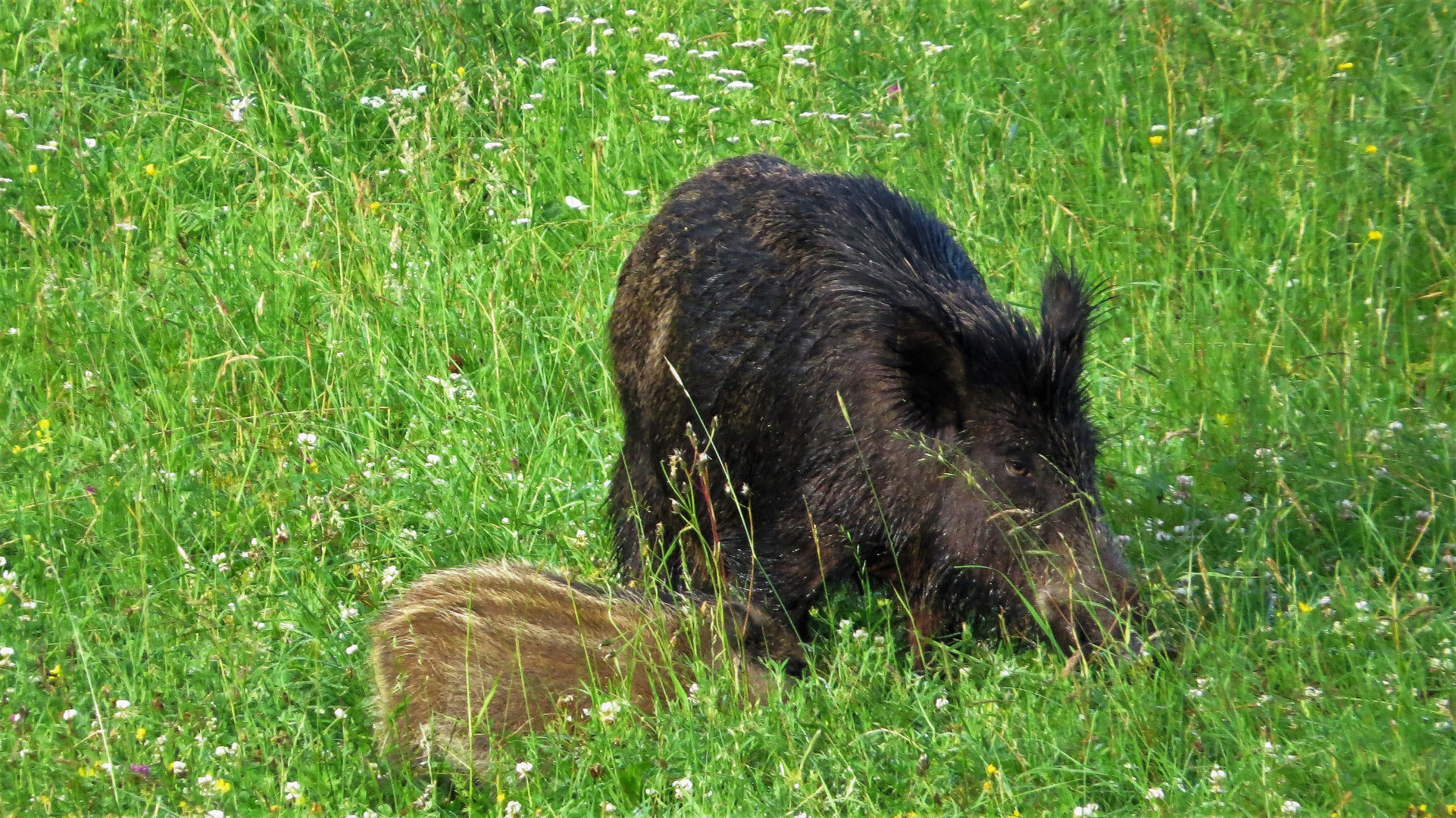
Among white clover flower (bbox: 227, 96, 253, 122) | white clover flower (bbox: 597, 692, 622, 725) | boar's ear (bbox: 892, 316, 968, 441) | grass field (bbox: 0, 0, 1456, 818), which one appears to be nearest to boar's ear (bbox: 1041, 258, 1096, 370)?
boar's ear (bbox: 892, 316, 968, 441)

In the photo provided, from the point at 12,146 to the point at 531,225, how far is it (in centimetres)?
226

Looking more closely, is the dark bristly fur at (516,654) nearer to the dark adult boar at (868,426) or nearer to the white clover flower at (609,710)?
the white clover flower at (609,710)

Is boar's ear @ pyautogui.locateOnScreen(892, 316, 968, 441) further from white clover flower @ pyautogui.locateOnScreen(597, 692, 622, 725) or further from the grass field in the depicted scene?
white clover flower @ pyautogui.locateOnScreen(597, 692, 622, 725)

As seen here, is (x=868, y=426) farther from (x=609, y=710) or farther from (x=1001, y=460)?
(x=609, y=710)

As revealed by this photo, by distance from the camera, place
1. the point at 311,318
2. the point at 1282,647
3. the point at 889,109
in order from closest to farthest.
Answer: the point at 1282,647, the point at 311,318, the point at 889,109

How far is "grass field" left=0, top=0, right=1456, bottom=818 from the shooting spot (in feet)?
11.2

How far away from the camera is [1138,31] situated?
7027 mm

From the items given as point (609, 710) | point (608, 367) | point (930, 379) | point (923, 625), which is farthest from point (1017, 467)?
point (608, 367)

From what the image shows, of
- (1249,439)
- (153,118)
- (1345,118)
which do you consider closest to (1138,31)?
(1345,118)

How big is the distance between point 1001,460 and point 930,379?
29 cm

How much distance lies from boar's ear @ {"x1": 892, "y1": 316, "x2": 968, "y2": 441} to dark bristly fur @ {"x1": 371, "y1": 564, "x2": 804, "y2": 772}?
734 millimetres

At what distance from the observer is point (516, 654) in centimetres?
374

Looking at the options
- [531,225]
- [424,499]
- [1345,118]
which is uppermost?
[1345,118]

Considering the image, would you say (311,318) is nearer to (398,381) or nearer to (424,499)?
(398,381)
